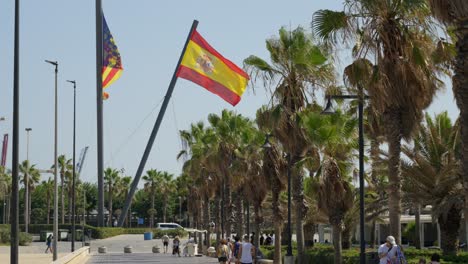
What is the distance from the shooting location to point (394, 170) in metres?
22.4

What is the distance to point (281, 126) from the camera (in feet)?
102

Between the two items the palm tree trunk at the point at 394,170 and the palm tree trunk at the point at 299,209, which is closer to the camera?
the palm tree trunk at the point at 394,170

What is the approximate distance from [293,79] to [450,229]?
318 inches

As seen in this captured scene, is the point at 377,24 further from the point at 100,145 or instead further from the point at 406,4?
the point at 100,145

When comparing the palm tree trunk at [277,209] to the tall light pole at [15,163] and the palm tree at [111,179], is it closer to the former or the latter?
the tall light pole at [15,163]

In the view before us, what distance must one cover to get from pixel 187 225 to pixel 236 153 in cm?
10951

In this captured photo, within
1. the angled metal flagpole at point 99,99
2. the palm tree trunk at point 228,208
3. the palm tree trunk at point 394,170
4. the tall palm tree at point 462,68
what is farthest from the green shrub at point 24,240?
the tall palm tree at point 462,68

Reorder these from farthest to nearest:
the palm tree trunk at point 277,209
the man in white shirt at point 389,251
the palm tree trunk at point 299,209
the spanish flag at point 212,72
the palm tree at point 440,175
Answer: the spanish flag at point 212,72 → the palm tree trunk at point 277,209 → the palm tree trunk at point 299,209 → the palm tree at point 440,175 → the man in white shirt at point 389,251

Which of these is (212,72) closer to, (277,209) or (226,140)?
(226,140)

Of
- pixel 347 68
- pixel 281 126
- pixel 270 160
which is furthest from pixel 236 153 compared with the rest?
pixel 347 68

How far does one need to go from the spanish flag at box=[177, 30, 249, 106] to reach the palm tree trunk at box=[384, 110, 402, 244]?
64.2 feet

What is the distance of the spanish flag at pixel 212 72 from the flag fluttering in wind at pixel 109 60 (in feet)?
48.7

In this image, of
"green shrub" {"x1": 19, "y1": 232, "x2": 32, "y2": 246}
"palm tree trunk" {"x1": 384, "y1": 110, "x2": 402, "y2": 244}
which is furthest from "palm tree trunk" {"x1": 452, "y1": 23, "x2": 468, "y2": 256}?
"green shrub" {"x1": 19, "y1": 232, "x2": 32, "y2": 246}

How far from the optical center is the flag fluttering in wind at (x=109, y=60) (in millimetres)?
69938
